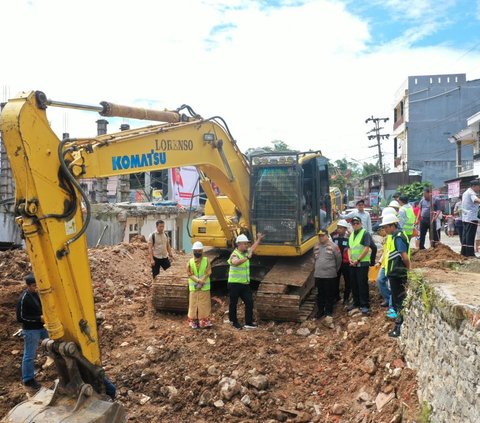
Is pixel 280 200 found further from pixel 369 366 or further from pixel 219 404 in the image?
pixel 219 404

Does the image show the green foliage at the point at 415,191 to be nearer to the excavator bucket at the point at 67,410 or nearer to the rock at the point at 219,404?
the rock at the point at 219,404

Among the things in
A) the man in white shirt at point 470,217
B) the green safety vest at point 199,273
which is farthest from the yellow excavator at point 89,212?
the man in white shirt at point 470,217

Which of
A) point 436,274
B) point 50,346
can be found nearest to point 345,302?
point 436,274

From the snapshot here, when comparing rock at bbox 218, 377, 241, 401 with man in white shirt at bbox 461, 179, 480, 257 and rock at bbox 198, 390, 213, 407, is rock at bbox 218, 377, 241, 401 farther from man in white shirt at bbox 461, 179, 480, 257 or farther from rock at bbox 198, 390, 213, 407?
man in white shirt at bbox 461, 179, 480, 257

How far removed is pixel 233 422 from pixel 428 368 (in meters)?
2.12

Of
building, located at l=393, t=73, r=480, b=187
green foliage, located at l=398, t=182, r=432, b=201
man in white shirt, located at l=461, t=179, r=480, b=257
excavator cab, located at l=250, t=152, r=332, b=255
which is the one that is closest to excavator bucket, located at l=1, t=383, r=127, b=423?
excavator cab, located at l=250, t=152, r=332, b=255

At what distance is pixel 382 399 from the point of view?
482 centimetres

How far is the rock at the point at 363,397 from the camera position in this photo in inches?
197

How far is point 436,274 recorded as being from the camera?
18.2 ft

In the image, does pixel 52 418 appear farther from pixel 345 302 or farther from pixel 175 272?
pixel 345 302

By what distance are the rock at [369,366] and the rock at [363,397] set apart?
1.18ft

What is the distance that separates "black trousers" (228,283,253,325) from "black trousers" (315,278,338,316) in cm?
113

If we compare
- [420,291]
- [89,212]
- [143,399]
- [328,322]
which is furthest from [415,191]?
[89,212]

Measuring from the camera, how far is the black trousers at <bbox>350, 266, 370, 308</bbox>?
7.28 meters
